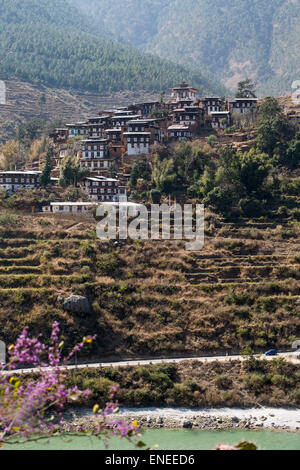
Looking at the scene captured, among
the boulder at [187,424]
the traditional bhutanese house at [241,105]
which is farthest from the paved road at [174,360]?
the traditional bhutanese house at [241,105]

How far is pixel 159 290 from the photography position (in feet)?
127

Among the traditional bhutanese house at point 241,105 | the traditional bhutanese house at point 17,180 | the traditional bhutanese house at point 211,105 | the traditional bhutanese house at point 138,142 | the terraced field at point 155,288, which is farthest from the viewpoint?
the traditional bhutanese house at point 211,105

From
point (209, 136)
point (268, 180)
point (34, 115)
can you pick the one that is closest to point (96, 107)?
point (34, 115)

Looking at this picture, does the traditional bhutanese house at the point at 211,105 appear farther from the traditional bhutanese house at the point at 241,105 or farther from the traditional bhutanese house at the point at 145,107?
the traditional bhutanese house at the point at 145,107

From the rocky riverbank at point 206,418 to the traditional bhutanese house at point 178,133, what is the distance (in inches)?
1510

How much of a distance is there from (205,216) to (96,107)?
66.8 metres

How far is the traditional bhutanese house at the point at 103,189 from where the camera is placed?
53000 mm

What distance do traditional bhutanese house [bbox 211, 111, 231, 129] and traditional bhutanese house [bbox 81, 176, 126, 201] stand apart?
1866 centimetres

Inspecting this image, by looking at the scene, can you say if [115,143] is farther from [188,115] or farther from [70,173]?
[70,173]

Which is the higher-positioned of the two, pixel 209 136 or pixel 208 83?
pixel 208 83

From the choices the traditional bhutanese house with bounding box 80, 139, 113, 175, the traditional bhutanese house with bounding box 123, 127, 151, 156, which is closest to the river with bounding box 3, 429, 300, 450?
the traditional bhutanese house with bounding box 80, 139, 113, 175

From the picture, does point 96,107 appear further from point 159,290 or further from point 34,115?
point 159,290

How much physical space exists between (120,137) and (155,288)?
2893cm

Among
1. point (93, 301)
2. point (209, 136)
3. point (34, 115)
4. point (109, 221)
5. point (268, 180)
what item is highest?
point (34, 115)
